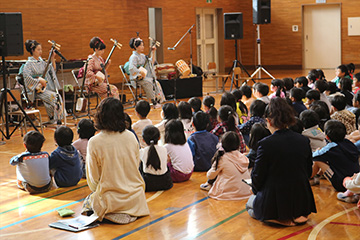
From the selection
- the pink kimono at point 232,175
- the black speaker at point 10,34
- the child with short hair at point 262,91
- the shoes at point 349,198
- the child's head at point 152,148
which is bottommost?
the shoes at point 349,198

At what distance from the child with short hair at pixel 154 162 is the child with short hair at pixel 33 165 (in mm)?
924

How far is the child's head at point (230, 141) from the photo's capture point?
14.7 ft

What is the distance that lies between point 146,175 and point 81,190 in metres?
0.70

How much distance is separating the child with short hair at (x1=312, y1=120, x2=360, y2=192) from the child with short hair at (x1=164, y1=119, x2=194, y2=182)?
49.7 inches

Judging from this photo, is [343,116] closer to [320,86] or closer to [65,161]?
[320,86]

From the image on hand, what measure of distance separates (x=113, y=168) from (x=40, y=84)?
14.4ft

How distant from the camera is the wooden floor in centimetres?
376

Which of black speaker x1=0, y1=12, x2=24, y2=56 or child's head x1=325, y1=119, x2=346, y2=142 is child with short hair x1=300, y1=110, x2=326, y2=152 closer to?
child's head x1=325, y1=119, x2=346, y2=142

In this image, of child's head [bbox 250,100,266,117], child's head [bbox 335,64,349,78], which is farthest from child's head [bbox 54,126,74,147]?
child's head [bbox 335,64,349,78]

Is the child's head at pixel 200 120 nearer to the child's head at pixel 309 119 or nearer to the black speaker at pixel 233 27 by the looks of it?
the child's head at pixel 309 119

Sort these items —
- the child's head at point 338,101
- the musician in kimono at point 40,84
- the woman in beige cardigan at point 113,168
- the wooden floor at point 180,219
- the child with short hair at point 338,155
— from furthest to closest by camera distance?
1. the musician in kimono at point 40,84
2. the child's head at point 338,101
3. the child with short hair at point 338,155
4. the woman in beige cardigan at point 113,168
5. the wooden floor at point 180,219

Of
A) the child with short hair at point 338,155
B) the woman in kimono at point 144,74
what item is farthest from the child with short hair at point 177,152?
the woman in kimono at point 144,74

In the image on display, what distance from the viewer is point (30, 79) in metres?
7.91

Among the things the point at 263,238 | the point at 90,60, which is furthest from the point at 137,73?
the point at 263,238
